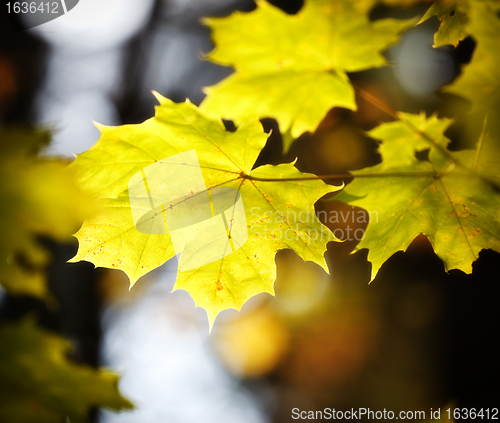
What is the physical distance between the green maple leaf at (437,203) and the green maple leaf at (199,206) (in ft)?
0.86

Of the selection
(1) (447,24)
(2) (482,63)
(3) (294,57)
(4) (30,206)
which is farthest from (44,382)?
(1) (447,24)

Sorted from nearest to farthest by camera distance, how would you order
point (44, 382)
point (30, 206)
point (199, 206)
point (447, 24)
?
point (30, 206) → point (44, 382) → point (447, 24) → point (199, 206)

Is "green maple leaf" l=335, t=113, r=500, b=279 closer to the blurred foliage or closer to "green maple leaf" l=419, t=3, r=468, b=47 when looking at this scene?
"green maple leaf" l=419, t=3, r=468, b=47

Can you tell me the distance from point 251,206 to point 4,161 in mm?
1043

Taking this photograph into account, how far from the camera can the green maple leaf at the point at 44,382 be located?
2.55 feet

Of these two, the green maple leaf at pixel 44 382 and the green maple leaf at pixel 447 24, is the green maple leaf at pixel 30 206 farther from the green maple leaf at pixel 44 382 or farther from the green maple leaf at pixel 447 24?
the green maple leaf at pixel 447 24

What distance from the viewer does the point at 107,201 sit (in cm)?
138

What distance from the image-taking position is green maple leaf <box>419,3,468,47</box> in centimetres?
141

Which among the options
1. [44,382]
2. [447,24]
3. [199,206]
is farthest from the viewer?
[199,206]

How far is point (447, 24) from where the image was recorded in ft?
4.69

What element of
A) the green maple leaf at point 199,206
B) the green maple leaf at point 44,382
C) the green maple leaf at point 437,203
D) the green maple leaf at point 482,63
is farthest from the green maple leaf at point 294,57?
the green maple leaf at point 44,382

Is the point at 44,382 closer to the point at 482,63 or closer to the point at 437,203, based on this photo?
the point at 482,63

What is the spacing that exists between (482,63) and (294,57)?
23.0 inches

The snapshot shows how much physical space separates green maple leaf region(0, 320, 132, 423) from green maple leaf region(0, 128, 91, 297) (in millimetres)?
151
